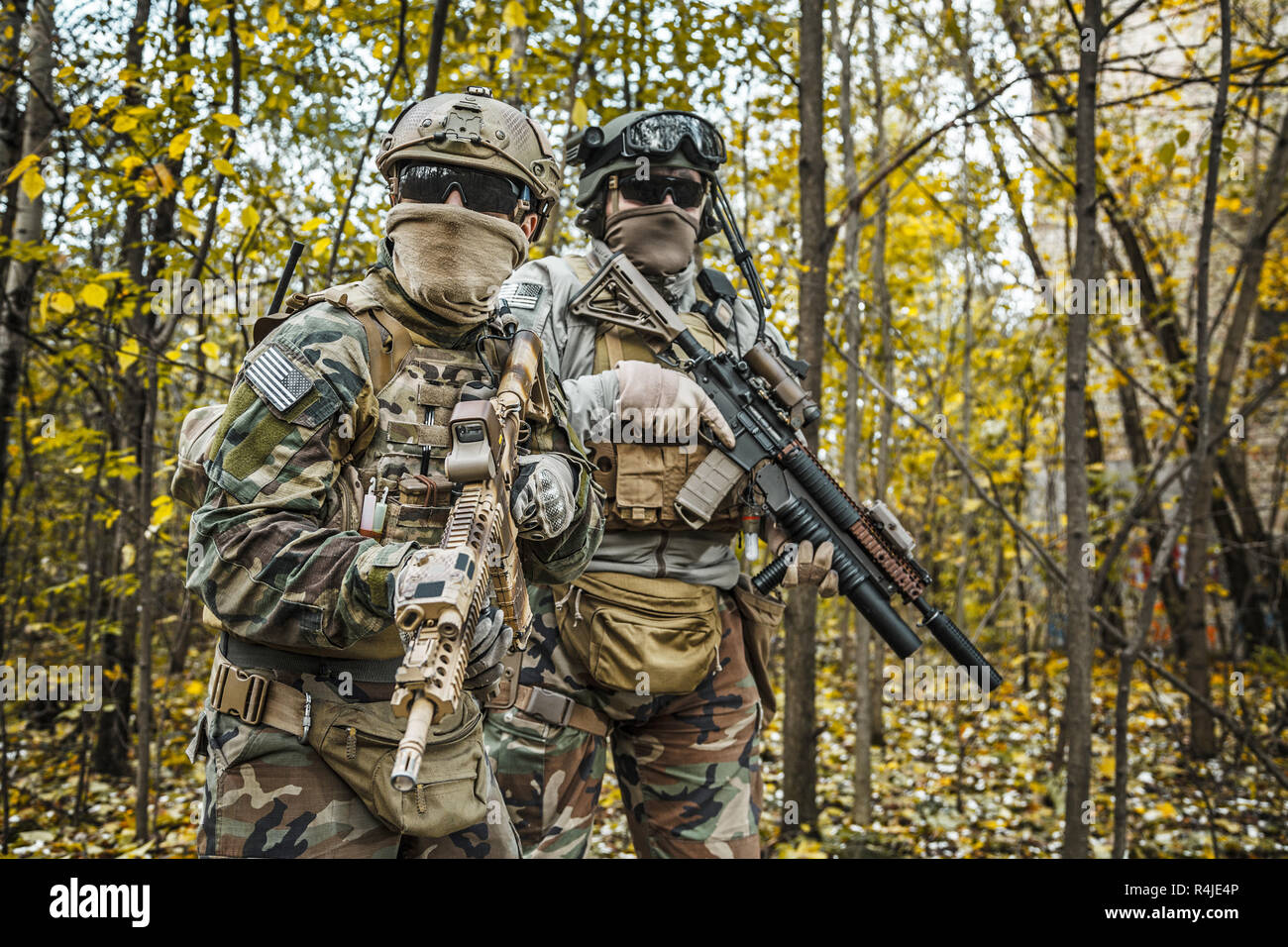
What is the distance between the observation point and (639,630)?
2602 millimetres

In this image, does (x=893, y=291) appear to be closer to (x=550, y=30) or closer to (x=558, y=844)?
(x=550, y=30)

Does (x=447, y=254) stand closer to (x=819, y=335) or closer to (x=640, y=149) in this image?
(x=640, y=149)

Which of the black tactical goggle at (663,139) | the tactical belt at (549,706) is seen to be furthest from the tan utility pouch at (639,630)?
the black tactical goggle at (663,139)

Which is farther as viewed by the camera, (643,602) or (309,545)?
(643,602)

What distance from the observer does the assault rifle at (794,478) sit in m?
2.94

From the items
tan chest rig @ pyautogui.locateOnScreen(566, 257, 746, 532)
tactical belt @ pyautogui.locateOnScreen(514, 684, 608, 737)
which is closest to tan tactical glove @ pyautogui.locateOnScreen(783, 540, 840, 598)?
tan chest rig @ pyautogui.locateOnScreen(566, 257, 746, 532)

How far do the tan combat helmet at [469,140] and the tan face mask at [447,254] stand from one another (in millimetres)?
104

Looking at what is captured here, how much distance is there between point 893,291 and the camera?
7246mm

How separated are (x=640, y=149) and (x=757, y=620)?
1.55 m

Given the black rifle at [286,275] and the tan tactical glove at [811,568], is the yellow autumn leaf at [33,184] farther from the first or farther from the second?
the tan tactical glove at [811,568]

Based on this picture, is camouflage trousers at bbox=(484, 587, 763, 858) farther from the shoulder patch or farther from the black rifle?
the black rifle

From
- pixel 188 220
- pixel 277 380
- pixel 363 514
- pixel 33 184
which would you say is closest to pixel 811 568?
pixel 363 514
